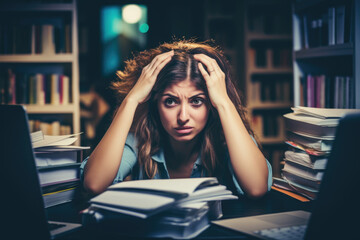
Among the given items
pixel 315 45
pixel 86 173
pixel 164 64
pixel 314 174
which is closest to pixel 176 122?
pixel 164 64

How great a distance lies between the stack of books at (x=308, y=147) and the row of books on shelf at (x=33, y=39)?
2046 mm

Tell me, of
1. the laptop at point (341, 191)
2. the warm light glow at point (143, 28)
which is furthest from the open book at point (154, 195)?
the warm light glow at point (143, 28)

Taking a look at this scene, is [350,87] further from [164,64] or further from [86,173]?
[86,173]

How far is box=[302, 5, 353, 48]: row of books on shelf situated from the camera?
1.65 metres

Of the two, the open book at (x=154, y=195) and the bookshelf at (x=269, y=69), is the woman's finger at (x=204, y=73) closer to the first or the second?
the open book at (x=154, y=195)

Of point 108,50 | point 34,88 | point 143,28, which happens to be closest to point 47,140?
point 34,88

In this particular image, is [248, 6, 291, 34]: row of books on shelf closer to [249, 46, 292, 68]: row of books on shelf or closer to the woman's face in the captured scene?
[249, 46, 292, 68]: row of books on shelf

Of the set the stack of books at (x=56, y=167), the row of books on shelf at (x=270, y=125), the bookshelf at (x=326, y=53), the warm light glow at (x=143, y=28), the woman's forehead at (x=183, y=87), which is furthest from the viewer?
the warm light glow at (x=143, y=28)

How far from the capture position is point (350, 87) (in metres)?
1.69

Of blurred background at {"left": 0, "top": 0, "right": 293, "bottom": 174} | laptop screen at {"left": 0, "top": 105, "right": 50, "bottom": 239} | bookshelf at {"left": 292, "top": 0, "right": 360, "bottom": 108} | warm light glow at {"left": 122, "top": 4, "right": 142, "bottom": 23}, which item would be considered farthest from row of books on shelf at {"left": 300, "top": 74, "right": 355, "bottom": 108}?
warm light glow at {"left": 122, "top": 4, "right": 142, "bottom": 23}

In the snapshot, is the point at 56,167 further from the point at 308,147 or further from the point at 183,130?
the point at 308,147

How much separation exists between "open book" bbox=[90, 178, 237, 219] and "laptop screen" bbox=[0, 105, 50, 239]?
130 millimetres

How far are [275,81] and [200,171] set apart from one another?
2.52m

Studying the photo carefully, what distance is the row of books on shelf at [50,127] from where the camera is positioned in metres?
2.71
